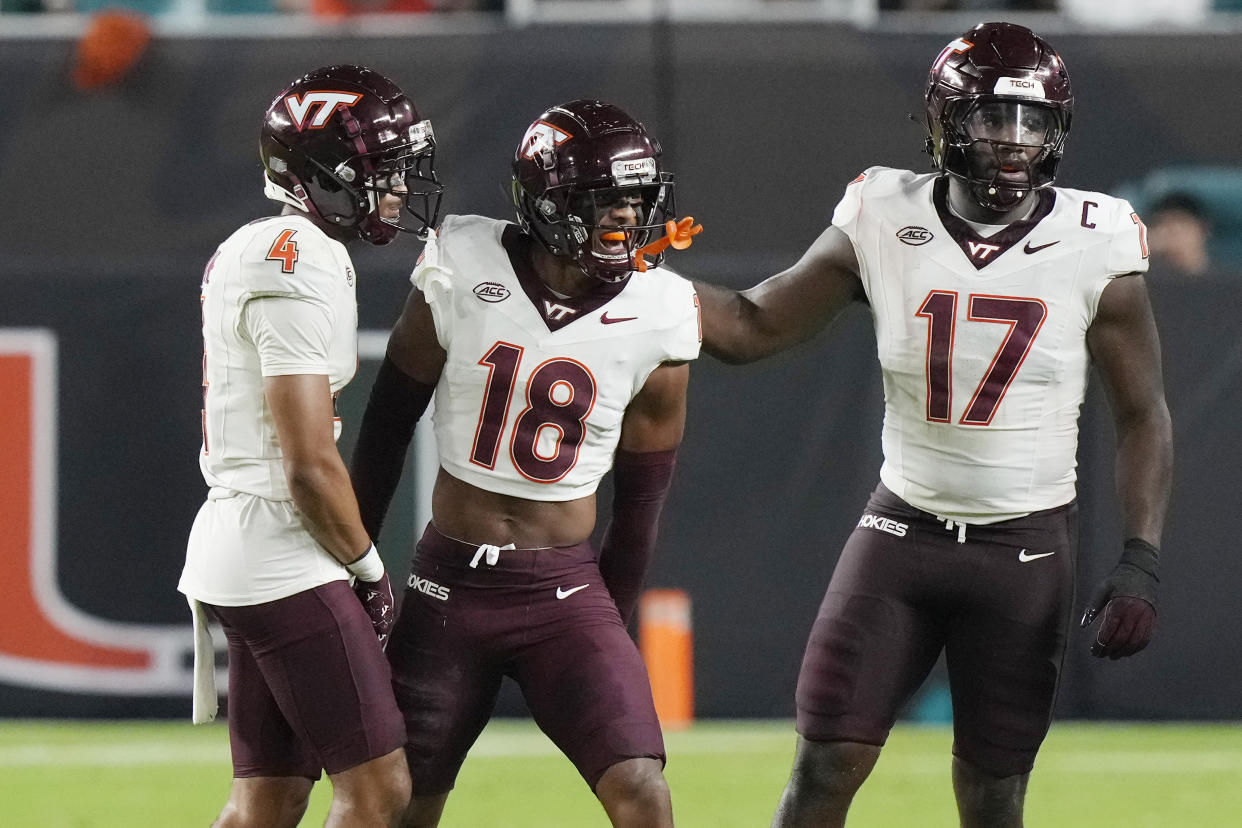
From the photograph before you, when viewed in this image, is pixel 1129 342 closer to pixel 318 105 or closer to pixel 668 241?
pixel 668 241

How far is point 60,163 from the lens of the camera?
25.4ft

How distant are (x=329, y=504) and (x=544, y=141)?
2.82ft

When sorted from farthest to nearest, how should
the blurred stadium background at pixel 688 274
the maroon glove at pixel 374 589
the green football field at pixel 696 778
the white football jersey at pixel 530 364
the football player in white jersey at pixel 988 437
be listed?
1. the blurred stadium background at pixel 688 274
2. the green football field at pixel 696 778
3. the football player in white jersey at pixel 988 437
4. the white football jersey at pixel 530 364
5. the maroon glove at pixel 374 589

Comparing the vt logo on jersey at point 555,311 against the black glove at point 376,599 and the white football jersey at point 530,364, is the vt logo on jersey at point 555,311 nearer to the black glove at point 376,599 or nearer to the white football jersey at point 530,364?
the white football jersey at point 530,364

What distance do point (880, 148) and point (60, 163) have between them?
3.44 m

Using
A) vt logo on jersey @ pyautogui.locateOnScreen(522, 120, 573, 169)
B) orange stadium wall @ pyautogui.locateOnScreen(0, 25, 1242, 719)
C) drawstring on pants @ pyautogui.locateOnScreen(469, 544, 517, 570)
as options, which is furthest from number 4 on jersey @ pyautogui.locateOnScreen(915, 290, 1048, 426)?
orange stadium wall @ pyautogui.locateOnScreen(0, 25, 1242, 719)

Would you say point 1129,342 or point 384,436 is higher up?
point 1129,342

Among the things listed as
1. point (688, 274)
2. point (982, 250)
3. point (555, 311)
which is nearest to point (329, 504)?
point (555, 311)

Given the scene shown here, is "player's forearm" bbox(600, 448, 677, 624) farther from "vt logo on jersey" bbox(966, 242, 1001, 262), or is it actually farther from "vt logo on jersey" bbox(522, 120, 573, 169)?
"vt logo on jersey" bbox(966, 242, 1001, 262)

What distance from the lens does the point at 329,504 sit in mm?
3396

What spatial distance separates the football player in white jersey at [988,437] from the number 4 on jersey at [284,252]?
946 millimetres

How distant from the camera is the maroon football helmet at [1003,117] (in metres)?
3.72

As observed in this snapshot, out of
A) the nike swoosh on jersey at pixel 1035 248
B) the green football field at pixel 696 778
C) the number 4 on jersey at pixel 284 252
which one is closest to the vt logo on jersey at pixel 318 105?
the number 4 on jersey at pixel 284 252

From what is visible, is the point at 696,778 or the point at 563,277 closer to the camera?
the point at 563,277
